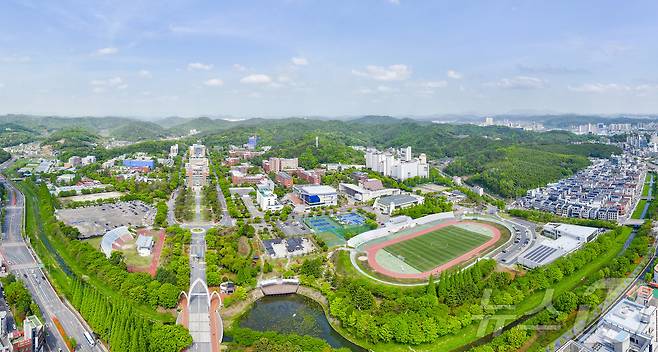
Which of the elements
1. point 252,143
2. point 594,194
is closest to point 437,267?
point 594,194

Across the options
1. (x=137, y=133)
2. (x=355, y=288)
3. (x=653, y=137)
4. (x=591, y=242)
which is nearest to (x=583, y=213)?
(x=591, y=242)

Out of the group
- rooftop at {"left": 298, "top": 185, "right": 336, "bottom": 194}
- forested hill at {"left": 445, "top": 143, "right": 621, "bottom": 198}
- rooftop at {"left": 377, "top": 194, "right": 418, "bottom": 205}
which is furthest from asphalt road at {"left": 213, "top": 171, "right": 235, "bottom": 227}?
forested hill at {"left": 445, "top": 143, "right": 621, "bottom": 198}

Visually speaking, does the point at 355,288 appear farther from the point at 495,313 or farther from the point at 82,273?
the point at 82,273

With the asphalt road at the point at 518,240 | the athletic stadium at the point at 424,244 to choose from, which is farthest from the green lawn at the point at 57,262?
the asphalt road at the point at 518,240

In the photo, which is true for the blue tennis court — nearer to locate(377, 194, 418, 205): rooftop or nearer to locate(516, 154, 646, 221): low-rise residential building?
locate(377, 194, 418, 205): rooftop

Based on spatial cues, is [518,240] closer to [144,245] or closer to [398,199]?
[398,199]

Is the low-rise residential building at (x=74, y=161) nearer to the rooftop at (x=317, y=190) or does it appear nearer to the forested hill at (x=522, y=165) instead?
the rooftop at (x=317, y=190)
